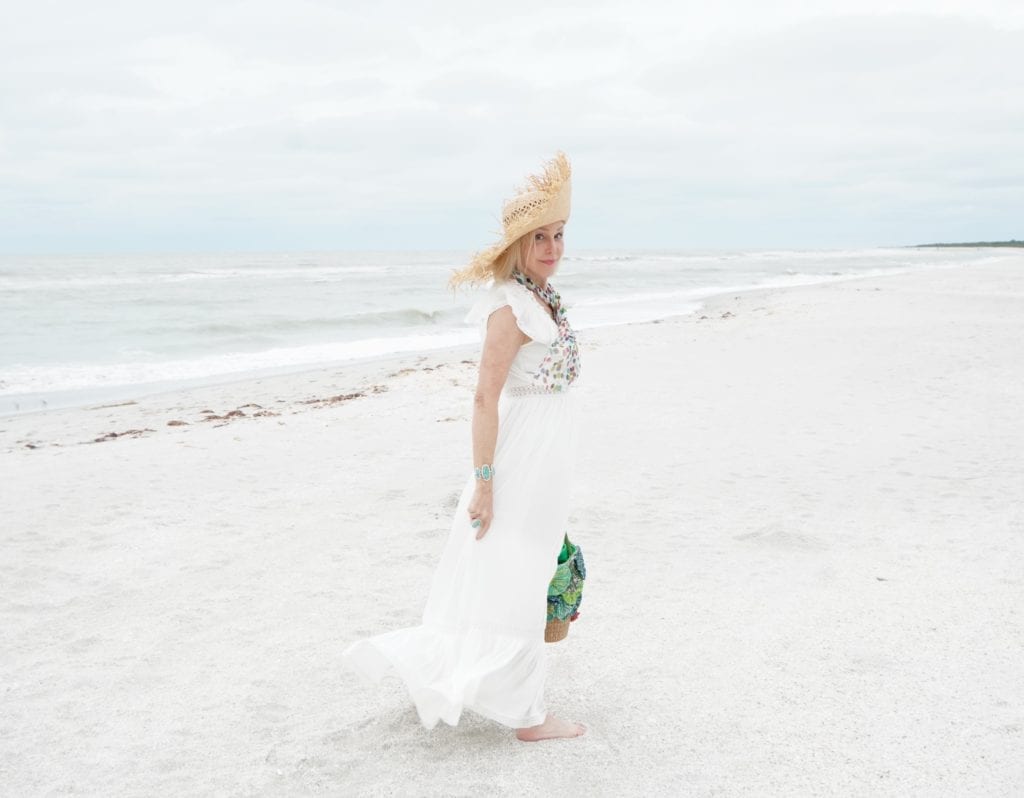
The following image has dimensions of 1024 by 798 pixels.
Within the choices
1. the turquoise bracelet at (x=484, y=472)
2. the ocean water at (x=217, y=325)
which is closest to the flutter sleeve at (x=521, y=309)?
the turquoise bracelet at (x=484, y=472)

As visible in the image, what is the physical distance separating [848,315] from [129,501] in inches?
548

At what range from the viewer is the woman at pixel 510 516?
8.93 feet

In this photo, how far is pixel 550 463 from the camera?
2785 mm

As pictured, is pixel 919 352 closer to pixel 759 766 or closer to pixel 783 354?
pixel 783 354

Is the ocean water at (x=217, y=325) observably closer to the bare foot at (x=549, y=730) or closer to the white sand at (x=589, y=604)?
the white sand at (x=589, y=604)

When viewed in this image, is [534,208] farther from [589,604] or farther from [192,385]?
[192,385]

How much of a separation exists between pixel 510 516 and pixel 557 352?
1.86ft

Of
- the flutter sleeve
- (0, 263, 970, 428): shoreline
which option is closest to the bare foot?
the flutter sleeve

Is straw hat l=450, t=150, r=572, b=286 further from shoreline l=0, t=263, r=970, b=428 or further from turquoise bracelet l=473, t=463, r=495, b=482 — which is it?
shoreline l=0, t=263, r=970, b=428

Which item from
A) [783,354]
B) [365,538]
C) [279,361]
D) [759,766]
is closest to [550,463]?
[759,766]

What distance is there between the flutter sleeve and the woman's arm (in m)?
0.03

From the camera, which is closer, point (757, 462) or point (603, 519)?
point (603, 519)

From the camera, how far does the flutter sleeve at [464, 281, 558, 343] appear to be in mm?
2668

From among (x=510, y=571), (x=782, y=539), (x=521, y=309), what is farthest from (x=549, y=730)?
(x=782, y=539)
